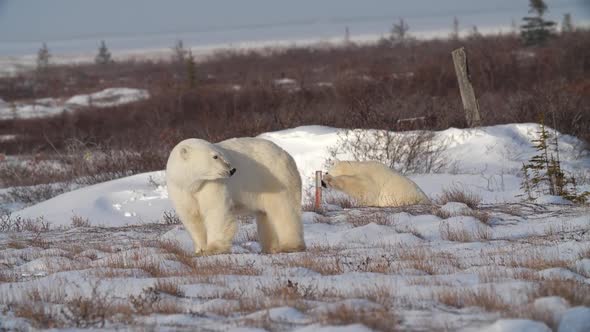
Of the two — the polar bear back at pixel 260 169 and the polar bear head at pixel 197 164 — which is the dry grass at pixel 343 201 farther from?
the polar bear head at pixel 197 164

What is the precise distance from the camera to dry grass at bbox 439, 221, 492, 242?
7264mm

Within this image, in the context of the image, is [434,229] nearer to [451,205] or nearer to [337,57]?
[451,205]

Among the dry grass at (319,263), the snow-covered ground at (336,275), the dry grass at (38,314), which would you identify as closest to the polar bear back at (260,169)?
the snow-covered ground at (336,275)

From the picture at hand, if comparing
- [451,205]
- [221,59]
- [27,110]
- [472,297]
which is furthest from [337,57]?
[472,297]

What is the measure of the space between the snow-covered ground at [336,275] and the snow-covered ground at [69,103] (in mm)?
33848

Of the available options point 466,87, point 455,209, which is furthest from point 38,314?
point 466,87

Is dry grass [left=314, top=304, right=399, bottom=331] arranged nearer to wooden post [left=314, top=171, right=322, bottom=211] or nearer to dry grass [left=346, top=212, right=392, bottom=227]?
dry grass [left=346, top=212, right=392, bottom=227]

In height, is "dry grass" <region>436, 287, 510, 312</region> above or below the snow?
below

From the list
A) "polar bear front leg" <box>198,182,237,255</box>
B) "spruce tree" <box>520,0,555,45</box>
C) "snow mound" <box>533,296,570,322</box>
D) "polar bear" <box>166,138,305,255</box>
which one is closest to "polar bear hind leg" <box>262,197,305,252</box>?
"polar bear" <box>166,138,305,255</box>

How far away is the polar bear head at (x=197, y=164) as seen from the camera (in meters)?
5.82

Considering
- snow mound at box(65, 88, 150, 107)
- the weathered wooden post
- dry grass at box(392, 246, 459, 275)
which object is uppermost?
dry grass at box(392, 246, 459, 275)

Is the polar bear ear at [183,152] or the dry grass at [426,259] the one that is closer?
the dry grass at [426,259]

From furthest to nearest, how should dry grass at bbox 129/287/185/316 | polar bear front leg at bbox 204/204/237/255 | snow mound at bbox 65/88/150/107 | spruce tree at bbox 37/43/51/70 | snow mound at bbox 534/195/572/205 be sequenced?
spruce tree at bbox 37/43/51/70
snow mound at bbox 65/88/150/107
snow mound at bbox 534/195/572/205
polar bear front leg at bbox 204/204/237/255
dry grass at bbox 129/287/185/316

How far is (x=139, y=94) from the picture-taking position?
152 ft
